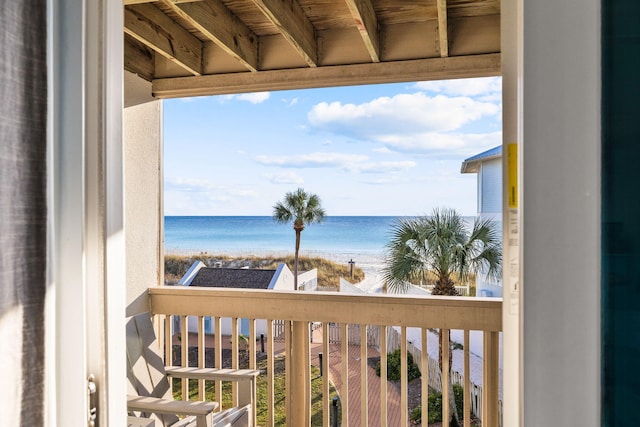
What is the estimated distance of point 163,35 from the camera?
2.68m

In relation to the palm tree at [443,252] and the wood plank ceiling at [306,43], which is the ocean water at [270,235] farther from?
the wood plank ceiling at [306,43]

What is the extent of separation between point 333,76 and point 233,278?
518cm

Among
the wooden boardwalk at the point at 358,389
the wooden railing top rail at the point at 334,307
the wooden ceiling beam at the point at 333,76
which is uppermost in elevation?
the wooden ceiling beam at the point at 333,76

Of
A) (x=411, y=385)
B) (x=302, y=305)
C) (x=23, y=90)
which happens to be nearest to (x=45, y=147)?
(x=23, y=90)

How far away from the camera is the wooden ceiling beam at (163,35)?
2462mm

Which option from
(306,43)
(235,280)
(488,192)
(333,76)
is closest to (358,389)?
(235,280)

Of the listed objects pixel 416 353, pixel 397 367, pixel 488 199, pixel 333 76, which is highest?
pixel 333 76

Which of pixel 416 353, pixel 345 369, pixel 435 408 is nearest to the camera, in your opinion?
pixel 345 369

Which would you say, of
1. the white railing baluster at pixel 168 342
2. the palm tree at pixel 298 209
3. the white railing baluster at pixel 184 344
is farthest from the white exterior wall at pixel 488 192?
the palm tree at pixel 298 209

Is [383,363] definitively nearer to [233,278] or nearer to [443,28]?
[443,28]

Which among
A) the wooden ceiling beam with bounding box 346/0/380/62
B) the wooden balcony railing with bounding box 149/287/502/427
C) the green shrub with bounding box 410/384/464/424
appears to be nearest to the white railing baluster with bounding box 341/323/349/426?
the wooden balcony railing with bounding box 149/287/502/427

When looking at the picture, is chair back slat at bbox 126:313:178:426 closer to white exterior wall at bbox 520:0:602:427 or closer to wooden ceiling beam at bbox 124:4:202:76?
wooden ceiling beam at bbox 124:4:202:76

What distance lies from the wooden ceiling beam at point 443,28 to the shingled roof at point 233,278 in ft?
17.2

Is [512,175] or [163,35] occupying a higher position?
[163,35]
